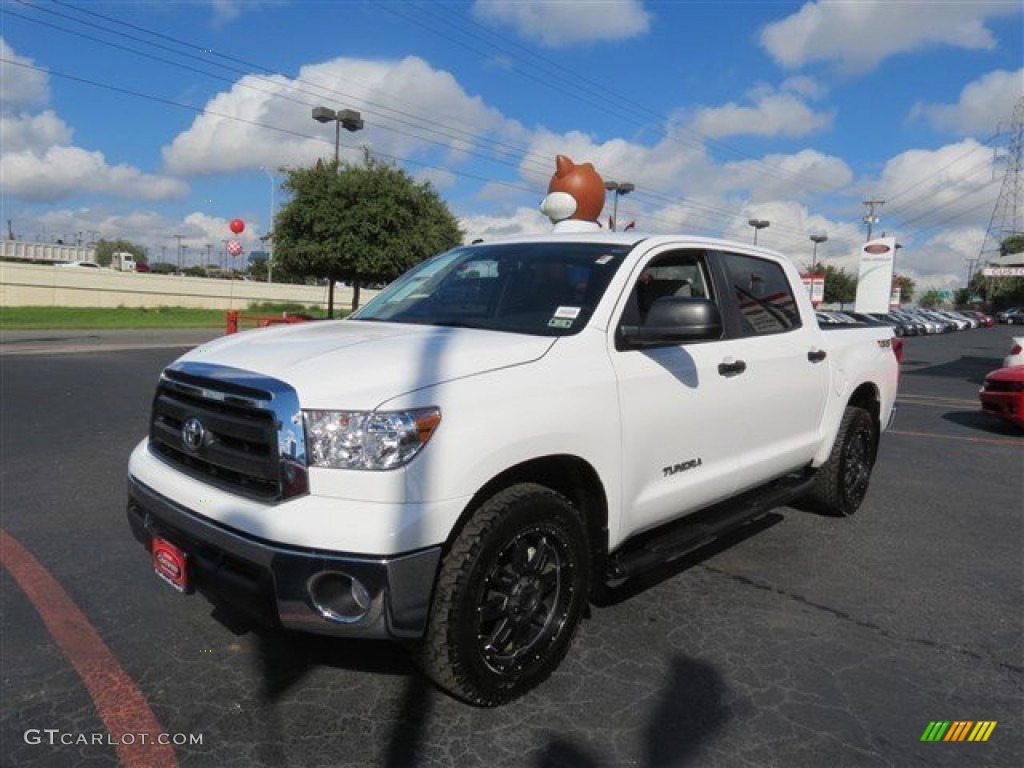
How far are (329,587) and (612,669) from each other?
1.35 metres

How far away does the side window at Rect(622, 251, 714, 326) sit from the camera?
3475 mm

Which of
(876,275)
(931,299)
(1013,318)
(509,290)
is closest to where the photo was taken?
(509,290)

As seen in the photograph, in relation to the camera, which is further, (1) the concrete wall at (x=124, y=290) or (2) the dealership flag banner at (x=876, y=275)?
(1) the concrete wall at (x=124, y=290)

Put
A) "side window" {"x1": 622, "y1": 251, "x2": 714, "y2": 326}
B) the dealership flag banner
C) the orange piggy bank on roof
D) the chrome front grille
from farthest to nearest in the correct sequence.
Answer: the dealership flag banner
the orange piggy bank on roof
"side window" {"x1": 622, "y1": 251, "x2": 714, "y2": 326}
the chrome front grille

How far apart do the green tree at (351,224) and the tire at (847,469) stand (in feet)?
69.7

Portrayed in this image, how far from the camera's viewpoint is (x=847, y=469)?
5.29m

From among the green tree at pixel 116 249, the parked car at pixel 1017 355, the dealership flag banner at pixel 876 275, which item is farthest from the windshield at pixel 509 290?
the green tree at pixel 116 249

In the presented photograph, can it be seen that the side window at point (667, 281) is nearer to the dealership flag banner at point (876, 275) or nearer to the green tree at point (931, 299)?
the dealership flag banner at point (876, 275)

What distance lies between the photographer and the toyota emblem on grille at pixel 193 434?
280 centimetres

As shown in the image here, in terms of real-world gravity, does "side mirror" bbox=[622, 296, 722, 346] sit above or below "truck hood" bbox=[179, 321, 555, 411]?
above

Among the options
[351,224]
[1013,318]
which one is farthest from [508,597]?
[1013,318]

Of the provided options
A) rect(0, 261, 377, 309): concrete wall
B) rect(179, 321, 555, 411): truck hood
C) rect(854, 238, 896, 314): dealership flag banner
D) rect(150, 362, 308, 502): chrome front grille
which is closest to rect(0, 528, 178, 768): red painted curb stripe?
rect(150, 362, 308, 502): chrome front grille

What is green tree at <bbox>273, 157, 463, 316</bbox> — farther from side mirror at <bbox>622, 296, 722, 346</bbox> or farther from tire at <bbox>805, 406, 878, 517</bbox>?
side mirror at <bbox>622, 296, 722, 346</bbox>

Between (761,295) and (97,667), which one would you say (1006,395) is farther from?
(97,667)
